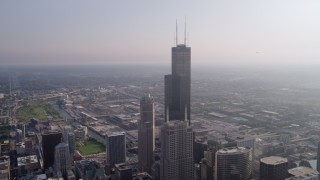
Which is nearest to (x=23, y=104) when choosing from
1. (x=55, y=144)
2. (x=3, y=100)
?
(x=3, y=100)

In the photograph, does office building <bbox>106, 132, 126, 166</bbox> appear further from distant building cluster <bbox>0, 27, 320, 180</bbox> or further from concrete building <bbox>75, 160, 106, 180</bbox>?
concrete building <bbox>75, 160, 106, 180</bbox>

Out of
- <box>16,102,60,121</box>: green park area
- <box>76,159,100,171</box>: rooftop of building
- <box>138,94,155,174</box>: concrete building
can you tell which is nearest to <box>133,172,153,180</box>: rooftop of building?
<box>138,94,155,174</box>: concrete building

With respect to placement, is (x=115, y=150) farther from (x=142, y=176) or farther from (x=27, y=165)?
(x=27, y=165)

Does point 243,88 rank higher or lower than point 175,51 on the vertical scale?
lower

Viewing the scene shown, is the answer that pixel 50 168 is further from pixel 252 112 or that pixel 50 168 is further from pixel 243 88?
pixel 243 88

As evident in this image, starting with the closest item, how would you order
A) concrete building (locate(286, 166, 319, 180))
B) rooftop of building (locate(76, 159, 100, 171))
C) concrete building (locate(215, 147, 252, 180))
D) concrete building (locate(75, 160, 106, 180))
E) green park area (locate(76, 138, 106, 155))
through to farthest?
concrete building (locate(286, 166, 319, 180)) → concrete building (locate(215, 147, 252, 180)) → concrete building (locate(75, 160, 106, 180)) → rooftop of building (locate(76, 159, 100, 171)) → green park area (locate(76, 138, 106, 155))

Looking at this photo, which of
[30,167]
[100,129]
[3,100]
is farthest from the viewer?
[3,100]

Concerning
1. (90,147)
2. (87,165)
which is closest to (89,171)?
(87,165)
